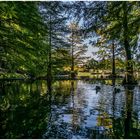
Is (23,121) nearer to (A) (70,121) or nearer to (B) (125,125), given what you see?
(A) (70,121)

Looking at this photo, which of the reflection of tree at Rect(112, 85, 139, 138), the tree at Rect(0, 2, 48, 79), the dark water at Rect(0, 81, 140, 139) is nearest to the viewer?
the reflection of tree at Rect(112, 85, 139, 138)

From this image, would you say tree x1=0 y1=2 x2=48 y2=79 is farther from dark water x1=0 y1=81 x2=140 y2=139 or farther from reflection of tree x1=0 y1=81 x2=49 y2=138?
dark water x1=0 y1=81 x2=140 y2=139

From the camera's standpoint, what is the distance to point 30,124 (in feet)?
35.1

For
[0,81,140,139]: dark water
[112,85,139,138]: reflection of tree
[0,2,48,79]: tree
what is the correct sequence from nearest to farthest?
[112,85,139,138]: reflection of tree → [0,81,140,139]: dark water → [0,2,48,79]: tree

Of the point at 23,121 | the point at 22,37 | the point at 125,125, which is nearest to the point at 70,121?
the point at 23,121

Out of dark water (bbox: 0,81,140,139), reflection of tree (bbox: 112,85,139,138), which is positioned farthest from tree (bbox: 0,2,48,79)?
reflection of tree (bbox: 112,85,139,138)

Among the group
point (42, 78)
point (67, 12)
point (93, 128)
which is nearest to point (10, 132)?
point (93, 128)

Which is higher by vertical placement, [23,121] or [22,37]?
[22,37]

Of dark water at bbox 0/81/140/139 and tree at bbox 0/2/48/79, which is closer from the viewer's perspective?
dark water at bbox 0/81/140/139

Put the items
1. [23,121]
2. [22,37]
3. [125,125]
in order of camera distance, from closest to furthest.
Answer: [125,125], [23,121], [22,37]

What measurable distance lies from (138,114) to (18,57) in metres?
5.49

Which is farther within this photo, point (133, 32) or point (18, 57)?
point (133, 32)

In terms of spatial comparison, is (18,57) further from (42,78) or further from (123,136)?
(42,78)

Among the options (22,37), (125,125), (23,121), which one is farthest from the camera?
(22,37)
